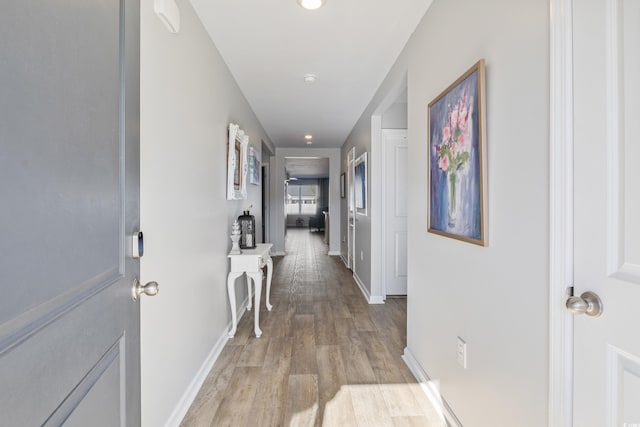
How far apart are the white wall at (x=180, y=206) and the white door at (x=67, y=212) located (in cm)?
56

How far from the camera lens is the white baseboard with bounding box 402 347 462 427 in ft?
5.14

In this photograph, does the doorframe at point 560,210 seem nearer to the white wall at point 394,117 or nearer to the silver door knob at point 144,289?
the silver door knob at point 144,289

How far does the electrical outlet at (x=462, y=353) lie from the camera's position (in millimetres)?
1431

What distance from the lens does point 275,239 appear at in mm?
6938

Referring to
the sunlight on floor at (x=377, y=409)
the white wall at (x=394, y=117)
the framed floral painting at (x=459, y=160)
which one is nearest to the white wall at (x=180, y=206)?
the sunlight on floor at (x=377, y=409)

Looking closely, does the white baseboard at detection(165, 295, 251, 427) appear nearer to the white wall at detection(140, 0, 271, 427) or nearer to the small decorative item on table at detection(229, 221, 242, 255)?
the white wall at detection(140, 0, 271, 427)

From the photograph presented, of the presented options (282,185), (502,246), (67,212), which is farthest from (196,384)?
(282,185)

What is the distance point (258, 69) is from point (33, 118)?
245 centimetres

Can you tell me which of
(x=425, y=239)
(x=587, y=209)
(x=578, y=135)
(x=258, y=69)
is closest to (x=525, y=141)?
(x=578, y=135)

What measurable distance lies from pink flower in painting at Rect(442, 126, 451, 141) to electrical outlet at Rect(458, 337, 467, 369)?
38.4 inches

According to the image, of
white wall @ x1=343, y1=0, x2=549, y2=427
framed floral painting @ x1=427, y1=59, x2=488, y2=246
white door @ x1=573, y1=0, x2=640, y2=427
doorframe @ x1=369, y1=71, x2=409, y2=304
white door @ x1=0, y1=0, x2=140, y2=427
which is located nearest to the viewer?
white door @ x1=0, y1=0, x2=140, y2=427

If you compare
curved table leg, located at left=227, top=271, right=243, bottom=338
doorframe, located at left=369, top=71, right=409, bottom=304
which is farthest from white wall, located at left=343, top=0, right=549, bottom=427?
doorframe, located at left=369, top=71, right=409, bottom=304

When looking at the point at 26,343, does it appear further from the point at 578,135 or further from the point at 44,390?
the point at 578,135

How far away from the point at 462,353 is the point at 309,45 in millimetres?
2178
